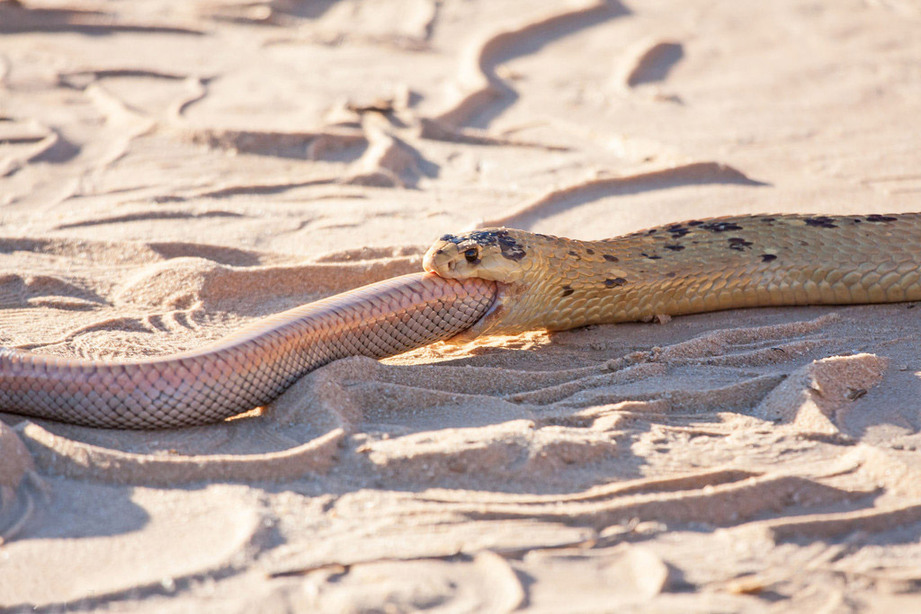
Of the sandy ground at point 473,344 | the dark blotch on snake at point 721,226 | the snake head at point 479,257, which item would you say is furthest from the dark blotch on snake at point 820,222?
the snake head at point 479,257

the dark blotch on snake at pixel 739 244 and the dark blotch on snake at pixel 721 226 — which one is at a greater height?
the dark blotch on snake at pixel 721 226

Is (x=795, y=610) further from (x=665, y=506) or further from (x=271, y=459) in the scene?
(x=271, y=459)

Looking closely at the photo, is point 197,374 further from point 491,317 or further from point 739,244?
point 739,244

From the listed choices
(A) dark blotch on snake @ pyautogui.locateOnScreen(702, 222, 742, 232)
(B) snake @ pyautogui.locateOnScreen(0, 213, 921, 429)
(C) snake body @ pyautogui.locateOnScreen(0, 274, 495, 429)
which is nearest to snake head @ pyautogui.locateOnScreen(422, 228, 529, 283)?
(B) snake @ pyautogui.locateOnScreen(0, 213, 921, 429)

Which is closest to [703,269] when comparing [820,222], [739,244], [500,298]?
[739,244]

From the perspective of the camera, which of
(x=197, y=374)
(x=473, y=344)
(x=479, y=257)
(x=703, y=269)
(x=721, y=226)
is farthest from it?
(x=721, y=226)

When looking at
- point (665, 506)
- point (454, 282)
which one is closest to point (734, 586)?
point (665, 506)

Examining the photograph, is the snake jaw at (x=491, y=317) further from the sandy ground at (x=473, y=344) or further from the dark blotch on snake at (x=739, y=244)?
the dark blotch on snake at (x=739, y=244)
